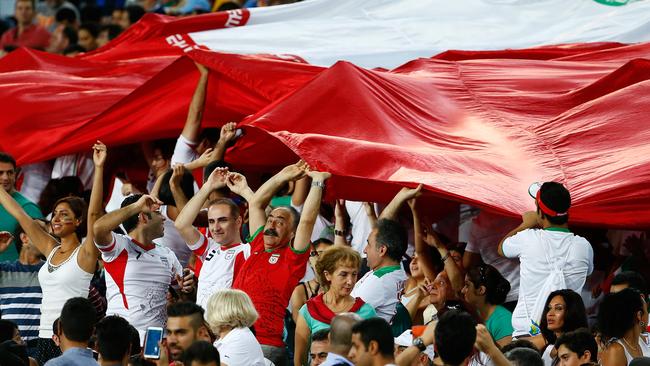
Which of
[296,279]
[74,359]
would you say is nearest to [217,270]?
[296,279]

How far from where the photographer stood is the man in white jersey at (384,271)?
8172 mm

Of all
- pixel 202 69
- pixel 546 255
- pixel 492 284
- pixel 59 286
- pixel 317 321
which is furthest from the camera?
pixel 202 69

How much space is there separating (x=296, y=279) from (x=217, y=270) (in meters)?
0.54

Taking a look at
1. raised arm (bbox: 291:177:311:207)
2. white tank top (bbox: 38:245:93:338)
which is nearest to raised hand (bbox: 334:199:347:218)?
raised arm (bbox: 291:177:311:207)

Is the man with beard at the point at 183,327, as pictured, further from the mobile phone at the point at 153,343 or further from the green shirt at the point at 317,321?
the green shirt at the point at 317,321

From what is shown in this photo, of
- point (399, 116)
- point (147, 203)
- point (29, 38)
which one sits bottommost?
point (147, 203)

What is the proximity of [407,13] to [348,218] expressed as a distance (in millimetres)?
3209

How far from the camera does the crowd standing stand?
7156mm

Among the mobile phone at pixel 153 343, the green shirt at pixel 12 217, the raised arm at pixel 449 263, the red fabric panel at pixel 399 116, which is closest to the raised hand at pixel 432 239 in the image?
the raised arm at pixel 449 263

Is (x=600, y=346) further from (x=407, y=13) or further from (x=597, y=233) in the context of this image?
(x=407, y=13)

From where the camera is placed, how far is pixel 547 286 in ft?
26.3

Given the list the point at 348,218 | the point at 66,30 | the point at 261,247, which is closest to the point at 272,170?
the point at 348,218

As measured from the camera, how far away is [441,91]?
33.0 feet

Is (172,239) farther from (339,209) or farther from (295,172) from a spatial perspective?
(295,172)
